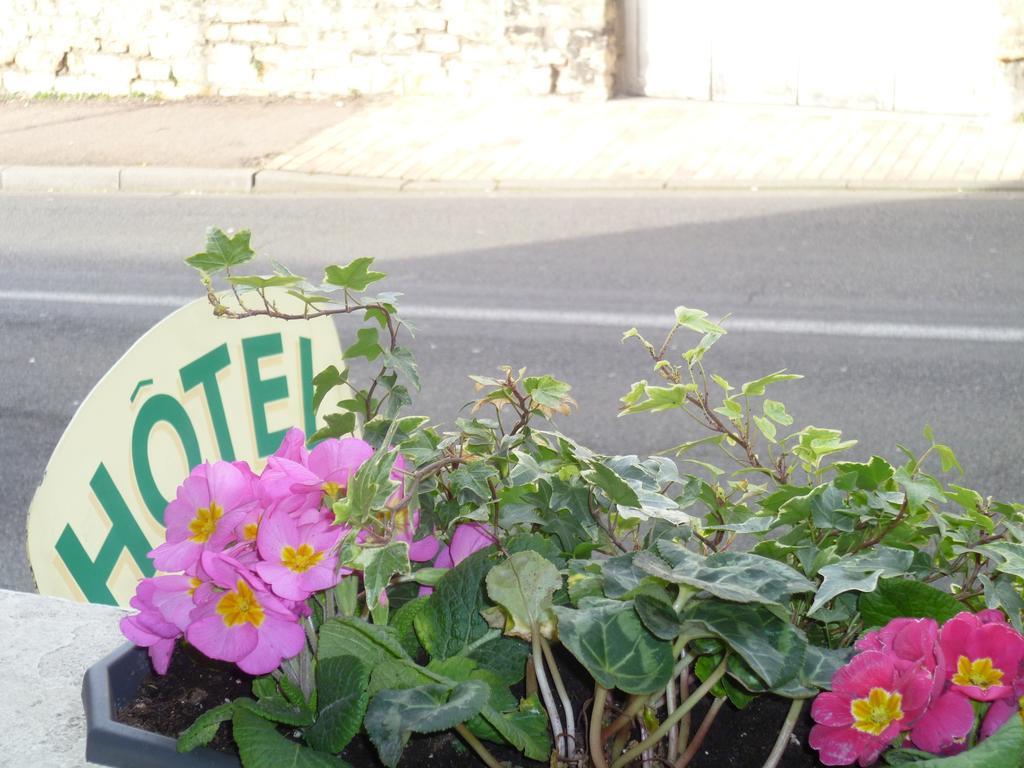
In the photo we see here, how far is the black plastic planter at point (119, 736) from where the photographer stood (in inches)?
43.9

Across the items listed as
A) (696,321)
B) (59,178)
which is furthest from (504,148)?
(696,321)

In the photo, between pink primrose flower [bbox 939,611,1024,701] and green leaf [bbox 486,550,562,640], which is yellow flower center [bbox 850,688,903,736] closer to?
pink primrose flower [bbox 939,611,1024,701]

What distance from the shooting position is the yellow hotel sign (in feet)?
5.01

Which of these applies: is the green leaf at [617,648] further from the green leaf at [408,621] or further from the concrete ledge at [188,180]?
the concrete ledge at [188,180]

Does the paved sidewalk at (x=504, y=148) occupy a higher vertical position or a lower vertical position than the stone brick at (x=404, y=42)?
lower

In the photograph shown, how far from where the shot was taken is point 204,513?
116cm

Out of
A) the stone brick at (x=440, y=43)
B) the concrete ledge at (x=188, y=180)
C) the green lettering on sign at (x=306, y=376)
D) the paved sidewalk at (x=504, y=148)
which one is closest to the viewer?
the green lettering on sign at (x=306, y=376)

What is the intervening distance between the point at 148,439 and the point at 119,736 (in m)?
0.55

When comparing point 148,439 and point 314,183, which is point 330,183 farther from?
point 148,439

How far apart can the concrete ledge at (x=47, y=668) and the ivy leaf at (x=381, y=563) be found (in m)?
0.40

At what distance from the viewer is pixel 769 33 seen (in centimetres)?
985

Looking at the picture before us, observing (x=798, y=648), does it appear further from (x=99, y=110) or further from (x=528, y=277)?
(x=99, y=110)

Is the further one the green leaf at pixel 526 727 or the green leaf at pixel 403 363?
the green leaf at pixel 403 363

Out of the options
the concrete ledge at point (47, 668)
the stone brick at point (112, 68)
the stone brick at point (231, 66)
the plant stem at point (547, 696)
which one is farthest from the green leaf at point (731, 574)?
the stone brick at point (112, 68)
